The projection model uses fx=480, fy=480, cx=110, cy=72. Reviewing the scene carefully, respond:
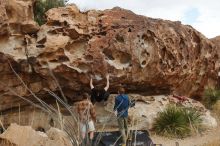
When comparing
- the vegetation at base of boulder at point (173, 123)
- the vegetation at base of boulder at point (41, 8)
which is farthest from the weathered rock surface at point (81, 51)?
the vegetation at base of boulder at point (41, 8)

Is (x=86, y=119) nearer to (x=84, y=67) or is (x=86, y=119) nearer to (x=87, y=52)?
(x=87, y=52)

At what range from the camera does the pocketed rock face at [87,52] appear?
14719mm

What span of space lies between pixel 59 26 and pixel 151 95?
15.5 feet

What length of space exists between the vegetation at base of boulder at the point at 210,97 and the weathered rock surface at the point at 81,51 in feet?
13.9

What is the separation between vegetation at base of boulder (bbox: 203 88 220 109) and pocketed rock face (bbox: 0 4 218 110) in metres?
4.20

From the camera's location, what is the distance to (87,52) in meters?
15.2

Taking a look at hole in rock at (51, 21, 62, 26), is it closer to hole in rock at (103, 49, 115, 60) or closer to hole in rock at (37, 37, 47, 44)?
hole in rock at (37, 37, 47, 44)

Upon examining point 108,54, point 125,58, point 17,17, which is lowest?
point 125,58

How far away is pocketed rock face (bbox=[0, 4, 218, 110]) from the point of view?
48.3 ft

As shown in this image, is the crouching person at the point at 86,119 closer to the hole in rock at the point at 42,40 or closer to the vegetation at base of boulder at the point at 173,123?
the hole in rock at the point at 42,40

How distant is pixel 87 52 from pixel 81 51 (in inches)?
8.4

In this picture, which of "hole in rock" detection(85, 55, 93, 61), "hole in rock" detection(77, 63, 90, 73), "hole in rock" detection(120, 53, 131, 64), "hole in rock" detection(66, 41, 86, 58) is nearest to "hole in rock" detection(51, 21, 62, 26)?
"hole in rock" detection(66, 41, 86, 58)

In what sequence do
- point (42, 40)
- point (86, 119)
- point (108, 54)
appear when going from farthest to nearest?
point (108, 54), point (42, 40), point (86, 119)

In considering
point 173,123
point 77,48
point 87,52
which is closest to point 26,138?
point 87,52
